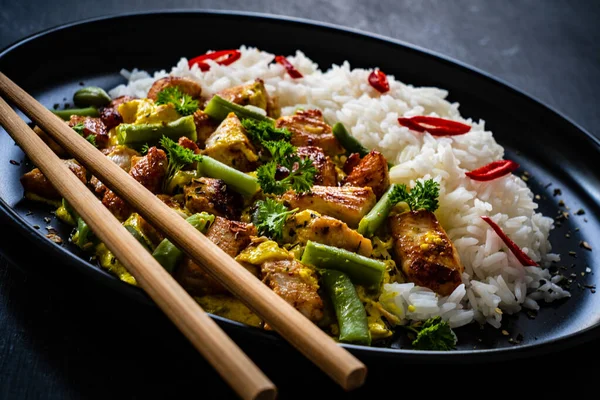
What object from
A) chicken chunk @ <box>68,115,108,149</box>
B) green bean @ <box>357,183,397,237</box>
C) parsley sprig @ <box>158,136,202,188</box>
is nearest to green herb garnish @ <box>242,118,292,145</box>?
parsley sprig @ <box>158,136,202,188</box>

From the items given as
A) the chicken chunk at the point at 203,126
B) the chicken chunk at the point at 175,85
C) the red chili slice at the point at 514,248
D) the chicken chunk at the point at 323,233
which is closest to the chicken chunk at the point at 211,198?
the chicken chunk at the point at 323,233

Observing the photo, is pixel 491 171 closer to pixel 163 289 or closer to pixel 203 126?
pixel 203 126

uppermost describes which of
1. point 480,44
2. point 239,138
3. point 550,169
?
point 480,44

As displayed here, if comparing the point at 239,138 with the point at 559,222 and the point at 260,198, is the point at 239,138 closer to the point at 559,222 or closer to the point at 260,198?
the point at 260,198

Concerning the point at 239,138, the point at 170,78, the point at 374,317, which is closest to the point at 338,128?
the point at 239,138

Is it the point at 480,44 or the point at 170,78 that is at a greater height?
the point at 480,44

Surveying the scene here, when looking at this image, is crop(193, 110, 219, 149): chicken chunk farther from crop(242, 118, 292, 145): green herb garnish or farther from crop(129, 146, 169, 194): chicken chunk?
crop(129, 146, 169, 194): chicken chunk

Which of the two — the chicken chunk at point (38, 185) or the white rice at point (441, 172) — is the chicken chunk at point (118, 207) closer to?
the chicken chunk at point (38, 185)
